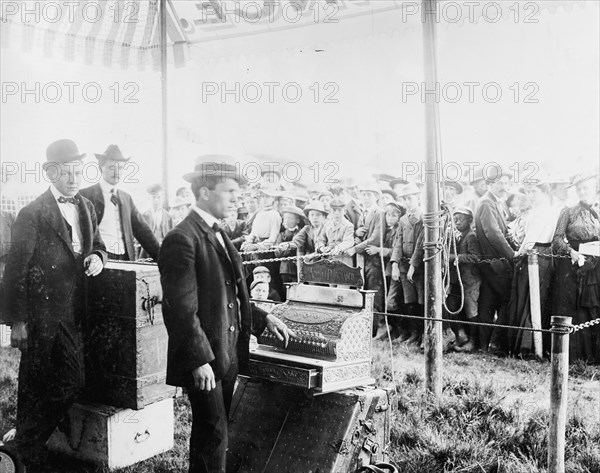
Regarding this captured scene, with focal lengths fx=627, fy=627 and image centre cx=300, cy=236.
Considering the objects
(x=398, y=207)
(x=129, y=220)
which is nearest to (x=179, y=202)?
(x=129, y=220)

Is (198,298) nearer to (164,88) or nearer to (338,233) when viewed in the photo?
(164,88)

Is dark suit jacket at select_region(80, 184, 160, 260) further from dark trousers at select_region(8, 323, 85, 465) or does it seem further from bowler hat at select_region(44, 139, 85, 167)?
dark trousers at select_region(8, 323, 85, 465)

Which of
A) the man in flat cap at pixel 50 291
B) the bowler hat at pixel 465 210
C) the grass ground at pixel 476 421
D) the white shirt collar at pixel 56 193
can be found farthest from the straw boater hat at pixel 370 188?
the white shirt collar at pixel 56 193

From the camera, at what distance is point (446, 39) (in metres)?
4.46

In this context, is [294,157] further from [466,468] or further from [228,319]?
[466,468]

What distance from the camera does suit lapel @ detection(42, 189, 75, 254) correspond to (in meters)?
3.31

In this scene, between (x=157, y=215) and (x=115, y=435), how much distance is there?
1.25 metres

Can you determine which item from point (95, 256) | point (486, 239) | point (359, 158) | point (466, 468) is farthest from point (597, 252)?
point (95, 256)

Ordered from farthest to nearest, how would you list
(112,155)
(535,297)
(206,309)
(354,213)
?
1. (354,213)
2. (535,297)
3. (112,155)
4. (206,309)

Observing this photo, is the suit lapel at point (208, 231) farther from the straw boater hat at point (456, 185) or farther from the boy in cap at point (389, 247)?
the straw boater hat at point (456, 185)

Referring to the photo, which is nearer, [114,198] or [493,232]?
[114,198]

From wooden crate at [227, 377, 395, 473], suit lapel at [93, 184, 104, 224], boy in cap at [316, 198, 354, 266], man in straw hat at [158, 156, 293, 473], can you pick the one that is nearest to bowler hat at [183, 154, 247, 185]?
man in straw hat at [158, 156, 293, 473]

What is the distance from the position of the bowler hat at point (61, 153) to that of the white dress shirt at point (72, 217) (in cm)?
16

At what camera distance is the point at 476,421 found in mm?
3871
